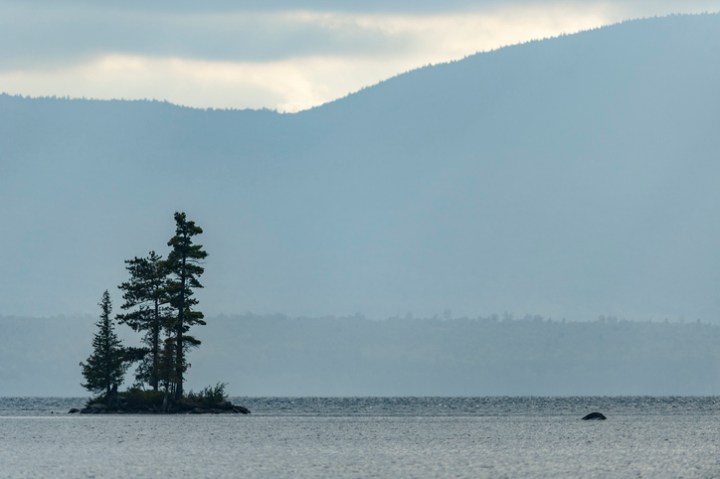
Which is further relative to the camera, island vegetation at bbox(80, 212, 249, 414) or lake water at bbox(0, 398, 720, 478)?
island vegetation at bbox(80, 212, 249, 414)

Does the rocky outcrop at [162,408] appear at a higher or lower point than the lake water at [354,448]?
higher

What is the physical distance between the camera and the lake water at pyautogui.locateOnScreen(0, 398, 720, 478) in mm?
85000

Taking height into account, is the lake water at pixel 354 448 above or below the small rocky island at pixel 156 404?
below

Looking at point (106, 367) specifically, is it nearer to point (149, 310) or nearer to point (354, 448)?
point (149, 310)

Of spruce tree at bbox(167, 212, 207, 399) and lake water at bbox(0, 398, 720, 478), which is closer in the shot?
lake water at bbox(0, 398, 720, 478)

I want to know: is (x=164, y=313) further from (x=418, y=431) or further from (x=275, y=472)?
(x=275, y=472)

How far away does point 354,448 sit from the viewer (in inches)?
4195

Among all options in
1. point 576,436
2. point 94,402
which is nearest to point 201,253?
point 94,402

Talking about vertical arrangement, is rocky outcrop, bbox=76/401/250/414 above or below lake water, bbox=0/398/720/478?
above

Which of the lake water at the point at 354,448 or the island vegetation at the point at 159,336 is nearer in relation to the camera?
the lake water at the point at 354,448

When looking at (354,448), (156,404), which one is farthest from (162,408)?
(354,448)

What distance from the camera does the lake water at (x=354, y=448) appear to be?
8500 cm

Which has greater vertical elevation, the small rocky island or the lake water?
the small rocky island

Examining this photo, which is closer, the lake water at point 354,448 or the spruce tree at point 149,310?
the lake water at point 354,448
